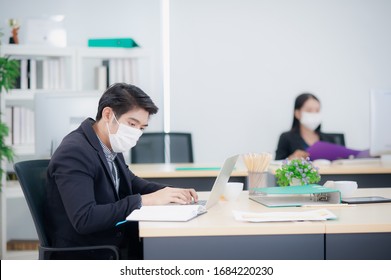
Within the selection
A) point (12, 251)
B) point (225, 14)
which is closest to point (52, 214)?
point (12, 251)

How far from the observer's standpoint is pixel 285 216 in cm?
150

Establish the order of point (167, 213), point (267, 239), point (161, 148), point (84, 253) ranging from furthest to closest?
point (161, 148)
point (84, 253)
point (167, 213)
point (267, 239)

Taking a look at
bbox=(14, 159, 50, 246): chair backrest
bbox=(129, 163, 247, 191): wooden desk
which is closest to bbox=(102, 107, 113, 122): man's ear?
bbox=(14, 159, 50, 246): chair backrest

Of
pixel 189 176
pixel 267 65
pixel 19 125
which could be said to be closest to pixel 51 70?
pixel 19 125

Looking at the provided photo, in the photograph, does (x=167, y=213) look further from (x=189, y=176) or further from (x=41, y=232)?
(x=189, y=176)

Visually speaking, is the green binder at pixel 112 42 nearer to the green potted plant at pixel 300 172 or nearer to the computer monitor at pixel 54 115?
the computer monitor at pixel 54 115

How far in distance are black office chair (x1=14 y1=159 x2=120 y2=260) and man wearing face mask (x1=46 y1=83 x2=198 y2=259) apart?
0.02 meters

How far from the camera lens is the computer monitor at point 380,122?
9.41 feet

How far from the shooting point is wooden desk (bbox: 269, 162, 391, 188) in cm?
287

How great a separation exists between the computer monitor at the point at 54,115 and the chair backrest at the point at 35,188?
95 centimetres

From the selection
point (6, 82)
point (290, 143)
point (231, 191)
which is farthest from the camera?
point (290, 143)

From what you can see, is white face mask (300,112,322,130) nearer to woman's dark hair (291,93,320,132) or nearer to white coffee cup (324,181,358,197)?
woman's dark hair (291,93,320,132)

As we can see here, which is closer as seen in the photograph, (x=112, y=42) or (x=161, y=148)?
(x=161, y=148)

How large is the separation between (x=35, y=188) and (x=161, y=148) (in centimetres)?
206
